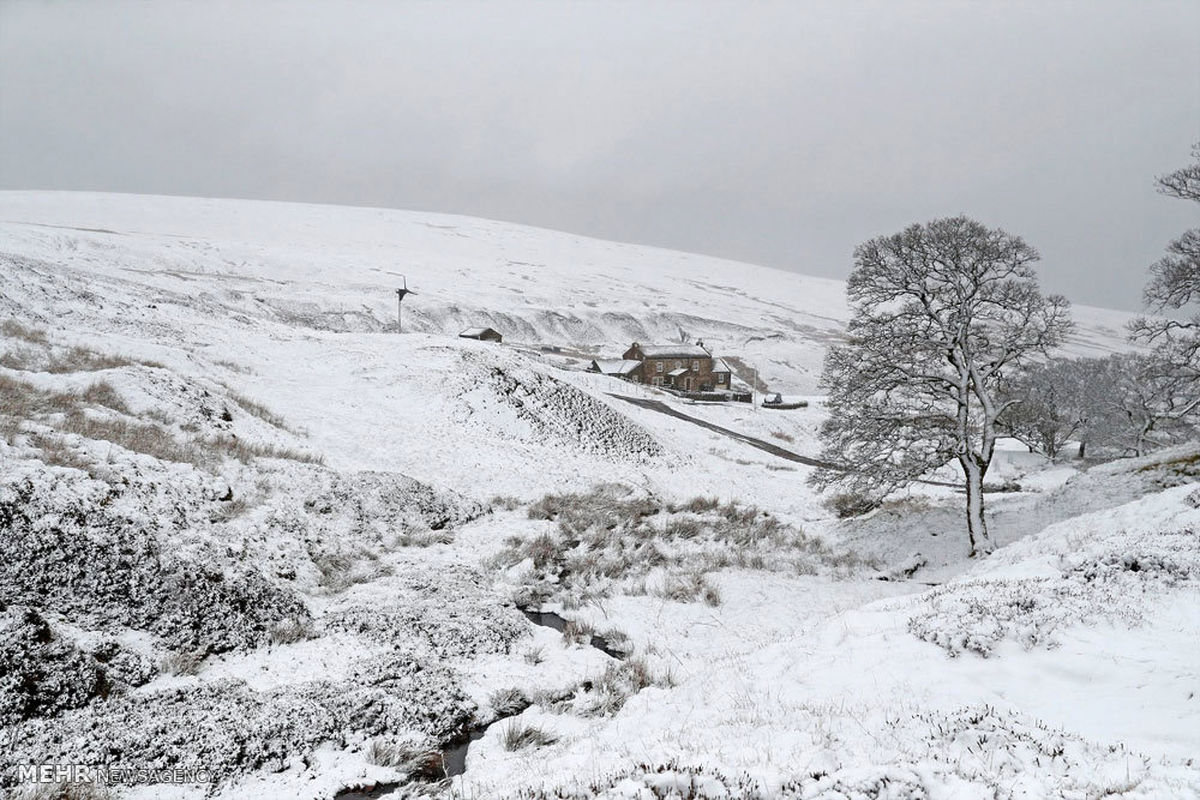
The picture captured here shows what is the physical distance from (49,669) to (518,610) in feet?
24.2

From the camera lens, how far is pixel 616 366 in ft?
237

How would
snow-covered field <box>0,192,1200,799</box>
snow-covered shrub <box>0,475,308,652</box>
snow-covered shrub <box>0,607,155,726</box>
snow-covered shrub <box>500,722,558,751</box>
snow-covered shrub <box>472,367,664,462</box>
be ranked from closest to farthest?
snow-covered field <box>0,192,1200,799</box> → snow-covered shrub <box>0,607,155,726</box> → snow-covered shrub <box>500,722,558,751</box> → snow-covered shrub <box>0,475,308,652</box> → snow-covered shrub <box>472,367,664,462</box>

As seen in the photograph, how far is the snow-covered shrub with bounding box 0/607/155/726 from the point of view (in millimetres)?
7504

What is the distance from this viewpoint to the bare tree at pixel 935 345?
17.4 meters

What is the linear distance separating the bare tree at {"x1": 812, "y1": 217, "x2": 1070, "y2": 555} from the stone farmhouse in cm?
5343

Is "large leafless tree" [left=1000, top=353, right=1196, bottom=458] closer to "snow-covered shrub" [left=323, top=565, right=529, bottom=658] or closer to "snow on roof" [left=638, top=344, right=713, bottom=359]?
"snow on roof" [left=638, top=344, right=713, bottom=359]

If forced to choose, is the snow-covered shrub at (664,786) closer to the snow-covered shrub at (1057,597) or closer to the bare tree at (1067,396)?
the snow-covered shrub at (1057,597)

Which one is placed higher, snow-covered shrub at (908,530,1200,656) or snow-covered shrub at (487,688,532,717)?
snow-covered shrub at (908,530,1200,656)

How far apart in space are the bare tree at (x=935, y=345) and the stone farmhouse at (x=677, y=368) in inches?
2104

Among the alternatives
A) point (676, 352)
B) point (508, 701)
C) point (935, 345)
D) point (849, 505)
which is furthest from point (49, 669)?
point (676, 352)

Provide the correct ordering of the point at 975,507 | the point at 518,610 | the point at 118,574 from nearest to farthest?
1. the point at 118,574
2. the point at 518,610
3. the point at 975,507

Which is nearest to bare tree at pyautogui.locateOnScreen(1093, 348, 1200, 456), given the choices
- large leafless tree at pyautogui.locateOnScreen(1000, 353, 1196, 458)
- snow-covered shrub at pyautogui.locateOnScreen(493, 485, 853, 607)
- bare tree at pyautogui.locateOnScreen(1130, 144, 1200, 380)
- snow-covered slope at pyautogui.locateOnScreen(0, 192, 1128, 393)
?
large leafless tree at pyautogui.locateOnScreen(1000, 353, 1196, 458)

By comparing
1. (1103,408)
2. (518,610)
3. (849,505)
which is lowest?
(518,610)

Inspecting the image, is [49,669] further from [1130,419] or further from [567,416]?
[1130,419]
